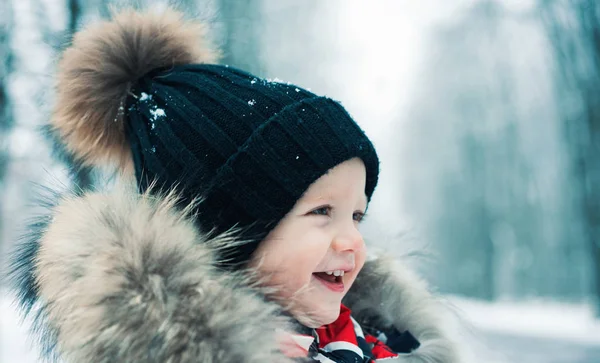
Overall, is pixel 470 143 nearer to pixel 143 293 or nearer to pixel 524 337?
pixel 524 337

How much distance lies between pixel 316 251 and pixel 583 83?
9.14 metres

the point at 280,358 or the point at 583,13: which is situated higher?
the point at 583,13

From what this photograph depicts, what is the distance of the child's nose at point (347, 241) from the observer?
4.17ft

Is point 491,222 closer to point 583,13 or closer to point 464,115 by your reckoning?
point 464,115

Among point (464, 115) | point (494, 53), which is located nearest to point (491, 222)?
point (464, 115)

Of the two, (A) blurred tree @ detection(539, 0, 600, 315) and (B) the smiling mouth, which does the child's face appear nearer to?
(B) the smiling mouth

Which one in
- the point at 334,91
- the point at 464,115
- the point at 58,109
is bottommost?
the point at 58,109

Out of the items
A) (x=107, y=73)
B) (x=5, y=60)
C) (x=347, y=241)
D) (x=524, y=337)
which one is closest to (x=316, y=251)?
(x=347, y=241)

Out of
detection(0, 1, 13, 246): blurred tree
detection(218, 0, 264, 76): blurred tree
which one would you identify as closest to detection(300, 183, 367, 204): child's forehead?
detection(0, 1, 13, 246): blurred tree

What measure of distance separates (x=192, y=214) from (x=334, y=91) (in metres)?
7.09

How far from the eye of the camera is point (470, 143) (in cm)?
1462

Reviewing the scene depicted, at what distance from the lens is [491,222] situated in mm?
14531

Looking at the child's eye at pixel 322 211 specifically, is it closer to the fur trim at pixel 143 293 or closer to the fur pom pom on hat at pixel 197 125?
the fur pom pom on hat at pixel 197 125

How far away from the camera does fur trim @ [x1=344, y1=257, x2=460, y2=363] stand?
5.62 feet
